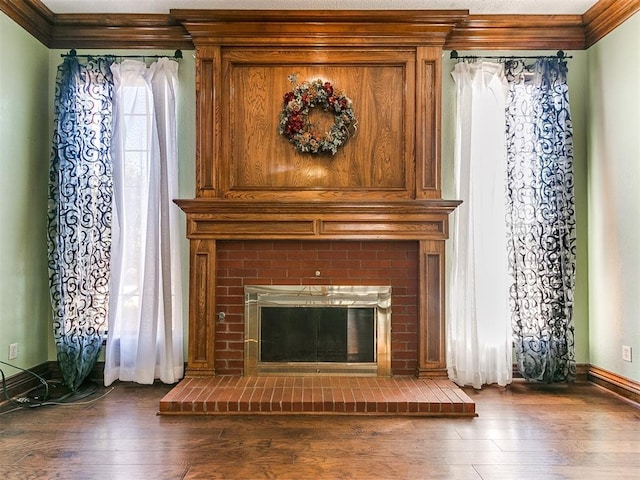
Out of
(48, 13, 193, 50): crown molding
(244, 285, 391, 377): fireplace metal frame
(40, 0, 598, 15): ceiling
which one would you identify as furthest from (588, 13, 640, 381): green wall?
(48, 13, 193, 50): crown molding

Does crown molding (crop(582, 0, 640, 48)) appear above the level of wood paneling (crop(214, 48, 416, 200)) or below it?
above

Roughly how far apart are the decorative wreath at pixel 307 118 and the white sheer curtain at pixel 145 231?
0.98 m

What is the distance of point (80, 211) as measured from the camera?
375 cm

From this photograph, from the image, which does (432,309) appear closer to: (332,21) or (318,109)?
(318,109)

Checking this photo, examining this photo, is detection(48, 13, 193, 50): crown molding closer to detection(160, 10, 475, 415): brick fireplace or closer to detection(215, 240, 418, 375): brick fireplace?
detection(160, 10, 475, 415): brick fireplace

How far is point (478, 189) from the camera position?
3.81 meters

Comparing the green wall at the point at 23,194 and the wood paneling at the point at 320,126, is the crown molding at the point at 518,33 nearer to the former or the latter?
→ the wood paneling at the point at 320,126

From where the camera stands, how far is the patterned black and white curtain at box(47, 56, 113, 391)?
3.71 meters

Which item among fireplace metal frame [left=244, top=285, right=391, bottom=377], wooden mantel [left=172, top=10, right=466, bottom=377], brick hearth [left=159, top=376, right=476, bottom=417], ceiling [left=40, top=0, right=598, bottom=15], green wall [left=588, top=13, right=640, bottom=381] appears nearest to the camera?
brick hearth [left=159, top=376, right=476, bottom=417]

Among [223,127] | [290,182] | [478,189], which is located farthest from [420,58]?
[223,127]

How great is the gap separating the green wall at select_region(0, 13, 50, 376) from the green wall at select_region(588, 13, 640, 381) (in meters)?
4.52

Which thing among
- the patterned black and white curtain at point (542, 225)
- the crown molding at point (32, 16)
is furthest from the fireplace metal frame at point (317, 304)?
the crown molding at point (32, 16)

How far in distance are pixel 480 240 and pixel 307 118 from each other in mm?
1706

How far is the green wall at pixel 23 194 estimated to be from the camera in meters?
3.44
